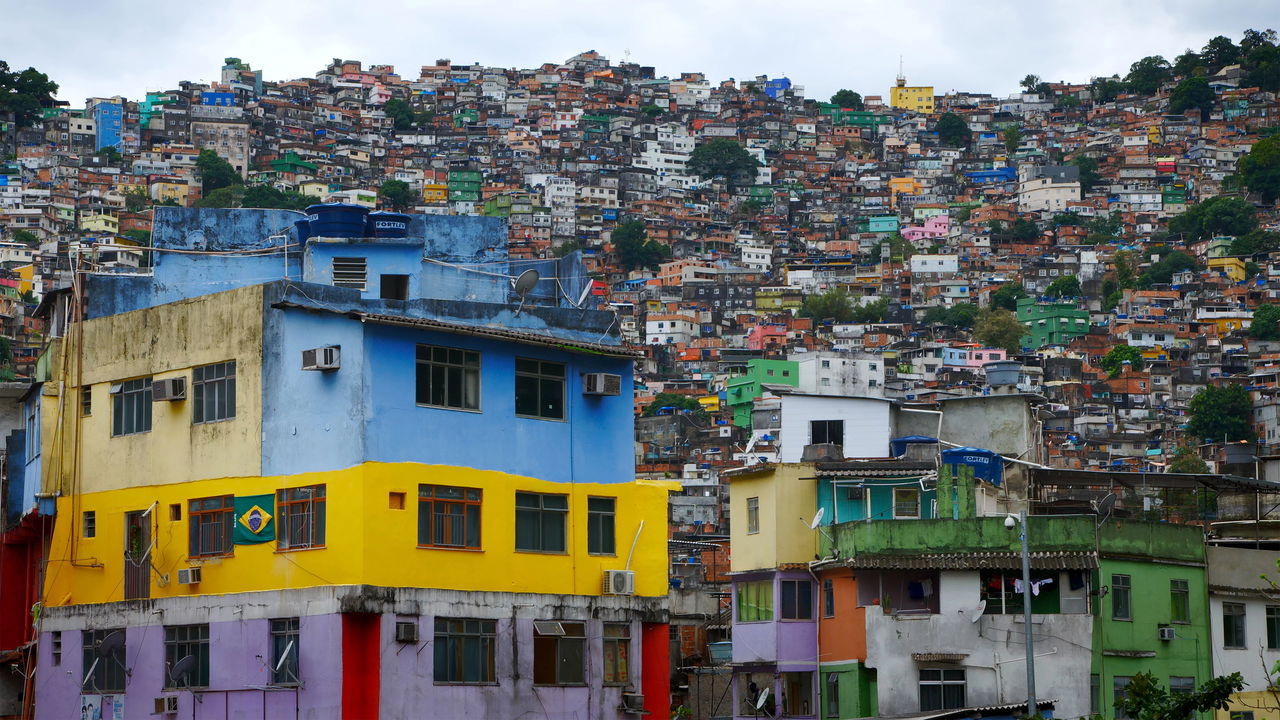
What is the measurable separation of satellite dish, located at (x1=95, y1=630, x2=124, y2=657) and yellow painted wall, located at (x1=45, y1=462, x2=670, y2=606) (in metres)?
0.75

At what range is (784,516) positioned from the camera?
4241 cm

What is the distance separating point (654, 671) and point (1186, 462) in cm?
8013

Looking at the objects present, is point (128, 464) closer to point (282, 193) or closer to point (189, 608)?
point (189, 608)

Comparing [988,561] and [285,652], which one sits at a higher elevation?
[988,561]

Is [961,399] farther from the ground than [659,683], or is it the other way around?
[961,399]

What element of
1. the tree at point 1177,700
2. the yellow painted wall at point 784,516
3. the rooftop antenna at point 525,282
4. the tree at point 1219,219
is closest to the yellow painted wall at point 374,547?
the rooftop antenna at point 525,282

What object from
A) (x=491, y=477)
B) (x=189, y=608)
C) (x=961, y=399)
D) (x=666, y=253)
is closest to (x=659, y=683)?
(x=491, y=477)

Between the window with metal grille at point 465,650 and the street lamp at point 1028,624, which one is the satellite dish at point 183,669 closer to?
the window with metal grille at point 465,650

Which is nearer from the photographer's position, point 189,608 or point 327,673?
point 327,673

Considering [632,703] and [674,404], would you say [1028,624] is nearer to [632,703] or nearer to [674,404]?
[632,703]

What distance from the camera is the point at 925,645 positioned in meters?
37.3

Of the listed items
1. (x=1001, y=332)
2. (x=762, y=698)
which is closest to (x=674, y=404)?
(x=1001, y=332)

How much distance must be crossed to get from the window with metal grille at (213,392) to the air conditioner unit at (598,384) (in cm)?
578

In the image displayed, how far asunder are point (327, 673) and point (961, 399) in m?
21.3
